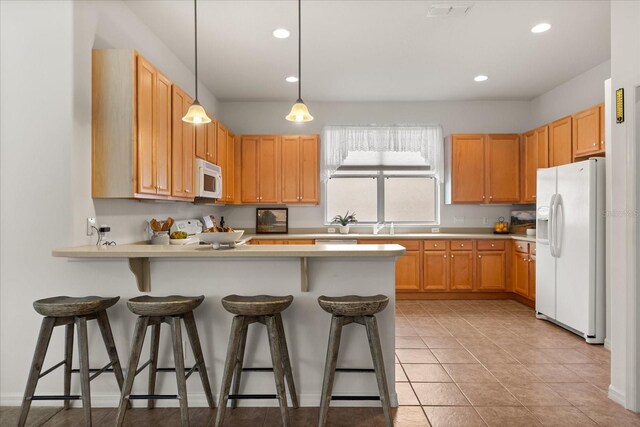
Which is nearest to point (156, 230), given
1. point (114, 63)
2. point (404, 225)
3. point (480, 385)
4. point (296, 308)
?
point (114, 63)

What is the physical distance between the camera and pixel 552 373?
118 inches

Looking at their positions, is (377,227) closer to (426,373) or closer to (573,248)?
(573,248)

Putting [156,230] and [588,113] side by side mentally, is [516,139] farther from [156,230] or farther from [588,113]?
[156,230]

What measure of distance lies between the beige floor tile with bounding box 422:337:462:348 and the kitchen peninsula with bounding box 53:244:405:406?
1.27 meters

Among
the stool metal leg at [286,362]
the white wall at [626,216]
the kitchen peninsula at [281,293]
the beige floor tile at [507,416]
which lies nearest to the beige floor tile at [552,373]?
the white wall at [626,216]

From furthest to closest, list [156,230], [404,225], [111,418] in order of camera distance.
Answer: [404,225], [156,230], [111,418]

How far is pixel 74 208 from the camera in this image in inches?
99.0

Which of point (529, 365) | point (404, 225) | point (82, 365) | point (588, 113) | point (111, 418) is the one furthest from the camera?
point (404, 225)

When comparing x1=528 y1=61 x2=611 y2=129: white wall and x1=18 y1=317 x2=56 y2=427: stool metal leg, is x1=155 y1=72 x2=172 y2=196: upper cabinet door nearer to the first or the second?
x1=18 y1=317 x2=56 y2=427: stool metal leg

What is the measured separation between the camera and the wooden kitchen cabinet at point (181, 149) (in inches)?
135

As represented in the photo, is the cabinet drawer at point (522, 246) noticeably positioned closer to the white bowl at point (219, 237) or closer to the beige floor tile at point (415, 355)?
the beige floor tile at point (415, 355)

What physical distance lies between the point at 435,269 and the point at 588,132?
2.42 metres

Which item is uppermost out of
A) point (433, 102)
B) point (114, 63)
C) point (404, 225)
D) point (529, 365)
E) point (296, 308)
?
point (433, 102)

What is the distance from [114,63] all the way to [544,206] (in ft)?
14.3
